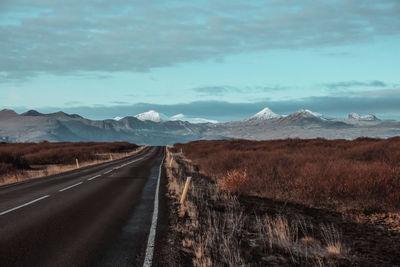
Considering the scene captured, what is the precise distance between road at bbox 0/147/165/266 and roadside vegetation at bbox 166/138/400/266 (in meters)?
0.92

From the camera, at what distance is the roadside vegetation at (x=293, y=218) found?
5.88 metres

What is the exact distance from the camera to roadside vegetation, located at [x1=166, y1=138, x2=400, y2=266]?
231 inches

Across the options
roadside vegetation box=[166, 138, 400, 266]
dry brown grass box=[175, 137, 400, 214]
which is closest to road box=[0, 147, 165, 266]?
roadside vegetation box=[166, 138, 400, 266]

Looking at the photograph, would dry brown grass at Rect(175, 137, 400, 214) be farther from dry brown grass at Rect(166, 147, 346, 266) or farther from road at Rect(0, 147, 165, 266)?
road at Rect(0, 147, 165, 266)

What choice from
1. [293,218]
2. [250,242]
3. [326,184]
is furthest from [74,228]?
[326,184]

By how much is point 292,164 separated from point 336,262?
9.66m

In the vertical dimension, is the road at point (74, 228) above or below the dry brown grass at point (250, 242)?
above

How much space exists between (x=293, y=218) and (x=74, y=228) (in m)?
5.58

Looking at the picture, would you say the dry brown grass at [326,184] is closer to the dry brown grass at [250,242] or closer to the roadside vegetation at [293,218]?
the roadside vegetation at [293,218]

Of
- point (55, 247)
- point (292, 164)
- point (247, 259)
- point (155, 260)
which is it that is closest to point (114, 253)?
point (155, 260)

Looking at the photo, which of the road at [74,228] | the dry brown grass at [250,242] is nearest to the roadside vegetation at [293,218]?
the dry brown grass at [250,242]

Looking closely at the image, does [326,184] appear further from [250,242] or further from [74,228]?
[74,228]

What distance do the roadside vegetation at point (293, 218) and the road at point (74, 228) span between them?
92 cm

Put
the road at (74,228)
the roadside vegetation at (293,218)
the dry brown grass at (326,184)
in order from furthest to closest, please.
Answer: the dry brown grass at (326,184)
the roadside vegetation at (293,218)
the road at (74,228)
